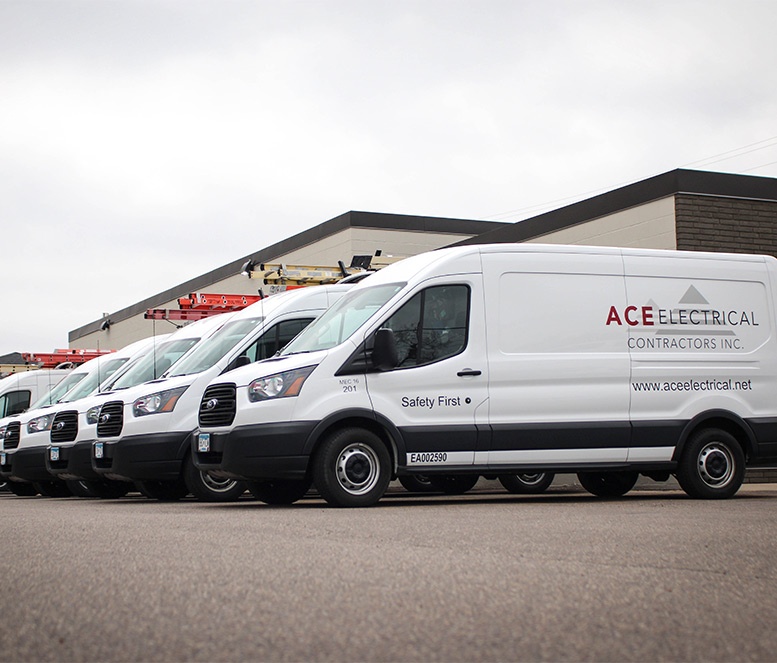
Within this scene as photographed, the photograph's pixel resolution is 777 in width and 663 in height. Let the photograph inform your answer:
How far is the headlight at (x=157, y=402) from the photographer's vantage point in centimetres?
1383

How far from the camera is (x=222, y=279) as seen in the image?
137ft

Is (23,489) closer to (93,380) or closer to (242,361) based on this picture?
(93,380)

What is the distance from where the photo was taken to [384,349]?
11.3 meters

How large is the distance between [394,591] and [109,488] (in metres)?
12.4

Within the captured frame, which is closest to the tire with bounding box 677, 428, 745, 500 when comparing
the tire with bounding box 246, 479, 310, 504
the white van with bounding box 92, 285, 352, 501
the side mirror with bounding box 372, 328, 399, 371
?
the side mirror with bounding box 372, 328, 399, 371

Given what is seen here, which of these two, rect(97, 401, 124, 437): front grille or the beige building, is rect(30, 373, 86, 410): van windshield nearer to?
rect(97, 401, 124, 437): front grille

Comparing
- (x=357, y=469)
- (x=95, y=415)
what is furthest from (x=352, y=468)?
(x=95, y=415)

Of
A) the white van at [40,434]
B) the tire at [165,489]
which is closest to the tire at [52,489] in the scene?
the white van at [40,434]

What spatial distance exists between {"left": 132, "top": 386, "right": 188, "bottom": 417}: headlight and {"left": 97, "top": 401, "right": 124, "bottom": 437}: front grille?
421mm

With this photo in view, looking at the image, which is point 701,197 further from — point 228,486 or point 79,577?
point 79,577

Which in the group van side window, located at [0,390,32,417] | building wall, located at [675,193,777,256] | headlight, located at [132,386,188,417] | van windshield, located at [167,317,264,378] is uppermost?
building wall, located at [675,193,777,256]

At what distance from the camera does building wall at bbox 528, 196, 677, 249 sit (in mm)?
20547

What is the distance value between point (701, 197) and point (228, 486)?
1071 cm

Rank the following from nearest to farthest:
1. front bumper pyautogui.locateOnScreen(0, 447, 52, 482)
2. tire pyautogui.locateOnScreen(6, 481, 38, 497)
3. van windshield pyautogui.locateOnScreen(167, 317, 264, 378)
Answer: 1. van windshield pyautogui.locateOnScreen(167, 317, 264, 378)
2. front bumper pyautogui.locateOnScreen(0, 447, 52, 482)
3. tire pyautogui.locateOnScreen(6, 481, 38, 497)
